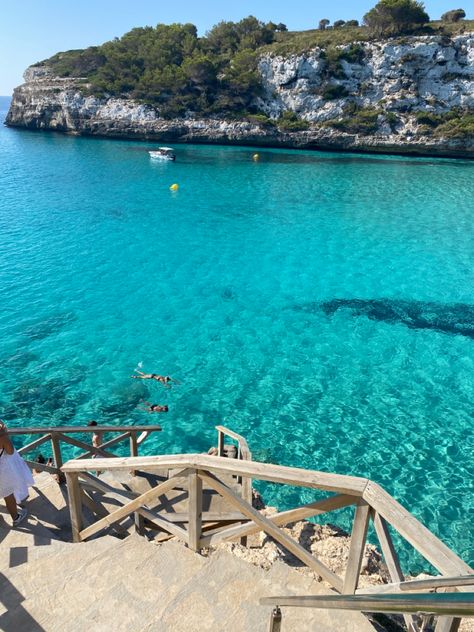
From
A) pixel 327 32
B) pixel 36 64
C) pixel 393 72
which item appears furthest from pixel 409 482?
pixel 36 64

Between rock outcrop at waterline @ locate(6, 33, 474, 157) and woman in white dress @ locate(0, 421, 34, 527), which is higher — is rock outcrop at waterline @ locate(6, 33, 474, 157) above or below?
above

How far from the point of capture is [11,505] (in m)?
5.62

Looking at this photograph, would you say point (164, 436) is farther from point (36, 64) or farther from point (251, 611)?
point (36, 64)

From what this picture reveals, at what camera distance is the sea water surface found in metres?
11.7

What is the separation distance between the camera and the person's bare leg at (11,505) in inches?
220

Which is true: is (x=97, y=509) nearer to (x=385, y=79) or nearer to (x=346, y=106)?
(x=346, y=106)

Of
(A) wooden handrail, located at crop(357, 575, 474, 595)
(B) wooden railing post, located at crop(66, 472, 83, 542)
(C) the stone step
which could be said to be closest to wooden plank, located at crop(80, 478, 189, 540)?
(B) wooden railing post, located at crop(66, 472, 83, 542)

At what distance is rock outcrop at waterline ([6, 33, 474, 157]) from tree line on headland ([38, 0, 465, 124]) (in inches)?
135

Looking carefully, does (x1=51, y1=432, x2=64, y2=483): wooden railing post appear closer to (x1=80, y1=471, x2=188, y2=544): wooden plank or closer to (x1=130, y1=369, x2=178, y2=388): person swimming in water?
(x1=80, y1=471, x2=188, y2=544): wooden plank

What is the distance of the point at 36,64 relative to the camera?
98.1 metres

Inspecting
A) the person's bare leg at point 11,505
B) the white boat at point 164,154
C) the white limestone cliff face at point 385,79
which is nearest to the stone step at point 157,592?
the person's bare leg at point 11,505

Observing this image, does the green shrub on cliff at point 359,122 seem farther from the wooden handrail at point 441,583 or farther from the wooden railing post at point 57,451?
the wooden handrail at point 441,583

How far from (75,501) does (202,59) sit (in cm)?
8500

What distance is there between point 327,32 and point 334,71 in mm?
22356
